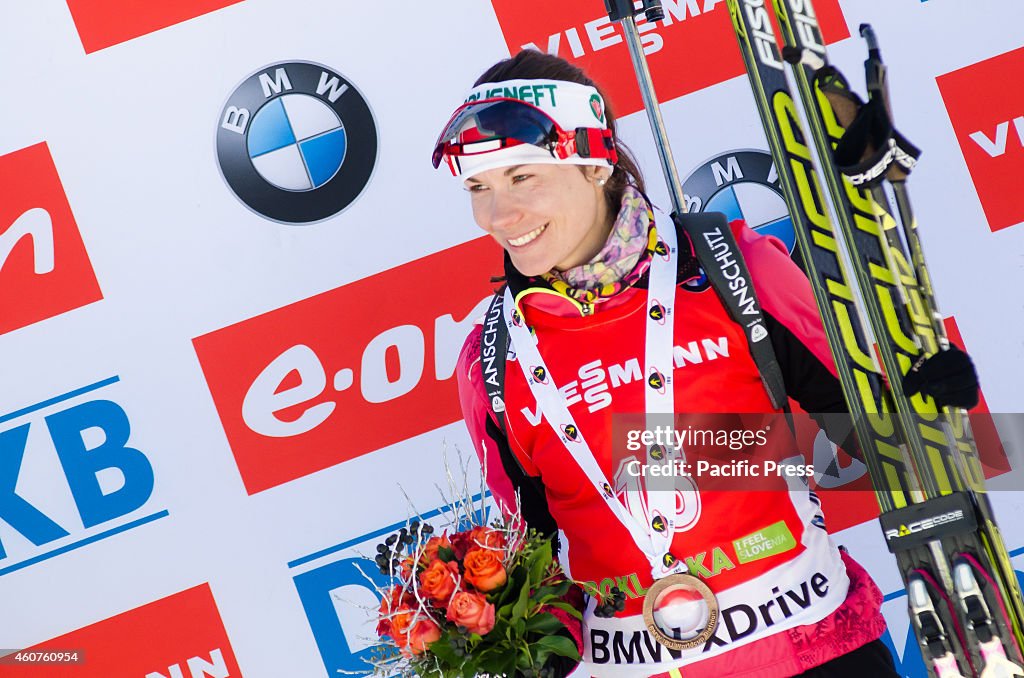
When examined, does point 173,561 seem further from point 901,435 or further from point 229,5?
point 901,435

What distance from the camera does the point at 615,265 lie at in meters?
2.06

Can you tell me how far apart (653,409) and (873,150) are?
25.1 inches

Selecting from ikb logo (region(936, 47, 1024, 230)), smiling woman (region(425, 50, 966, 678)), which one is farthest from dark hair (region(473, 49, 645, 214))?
ikb logo (region(936, 47, 1024, 230))

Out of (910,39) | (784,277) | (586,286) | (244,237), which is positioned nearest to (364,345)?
(244,237)

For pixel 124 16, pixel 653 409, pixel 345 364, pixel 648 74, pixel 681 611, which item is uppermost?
pixel 124 16

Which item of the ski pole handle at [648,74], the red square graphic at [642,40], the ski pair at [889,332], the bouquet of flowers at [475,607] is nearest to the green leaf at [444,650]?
the bouquet of flowers at [475,607]

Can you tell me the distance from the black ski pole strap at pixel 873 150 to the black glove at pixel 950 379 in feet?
1.06

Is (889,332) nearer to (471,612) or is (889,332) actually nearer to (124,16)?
(471,612)

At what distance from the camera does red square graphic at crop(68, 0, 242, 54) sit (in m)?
2.94

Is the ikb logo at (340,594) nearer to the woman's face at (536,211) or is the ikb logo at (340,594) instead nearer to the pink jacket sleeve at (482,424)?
the pink jacket sleeve at (482,424)

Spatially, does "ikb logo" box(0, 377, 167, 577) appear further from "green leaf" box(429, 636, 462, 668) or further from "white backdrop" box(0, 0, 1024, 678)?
"green leaf" box(429, 636, 462, 668)

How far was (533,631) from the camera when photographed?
2.06 meters

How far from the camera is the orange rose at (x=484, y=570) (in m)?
1.98

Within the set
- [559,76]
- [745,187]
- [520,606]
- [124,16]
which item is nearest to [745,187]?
[745,187]
